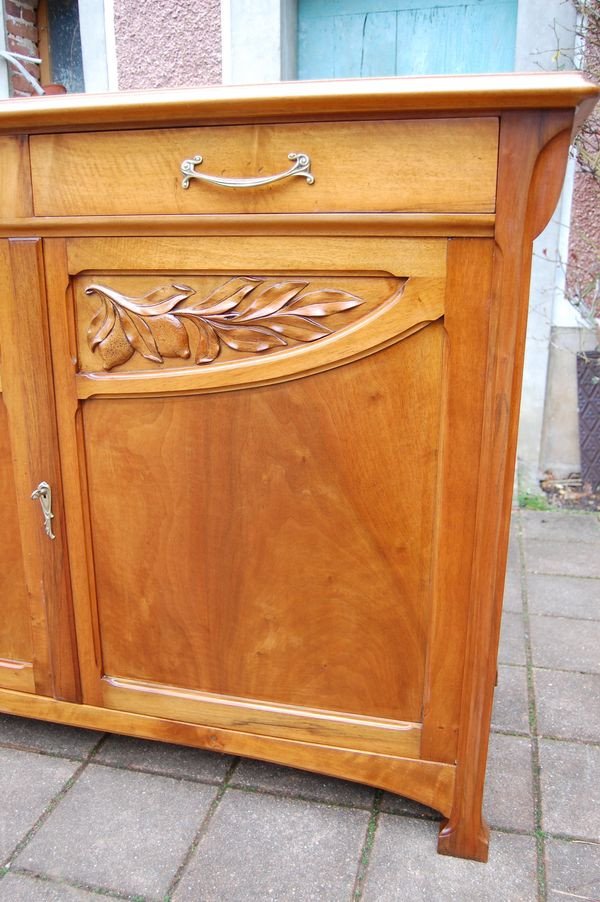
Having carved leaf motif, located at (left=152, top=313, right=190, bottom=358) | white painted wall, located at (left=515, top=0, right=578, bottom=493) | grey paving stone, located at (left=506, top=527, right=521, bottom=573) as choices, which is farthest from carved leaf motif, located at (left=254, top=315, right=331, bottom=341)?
white painted wall, located at (left=515, top=0, right=578, bottom=493)

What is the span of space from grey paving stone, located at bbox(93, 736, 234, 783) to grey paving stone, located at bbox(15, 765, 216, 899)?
3 centimetres

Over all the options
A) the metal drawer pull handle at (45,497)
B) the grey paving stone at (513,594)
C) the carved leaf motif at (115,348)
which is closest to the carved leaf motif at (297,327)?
the carved leaf motif at (115,348)

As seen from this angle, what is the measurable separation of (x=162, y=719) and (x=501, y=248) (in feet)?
3.85

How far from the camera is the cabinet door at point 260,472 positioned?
1.29m

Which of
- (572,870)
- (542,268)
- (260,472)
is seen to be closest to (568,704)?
(572,870)

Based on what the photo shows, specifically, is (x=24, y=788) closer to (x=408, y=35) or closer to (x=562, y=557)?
(x=562, y=557)

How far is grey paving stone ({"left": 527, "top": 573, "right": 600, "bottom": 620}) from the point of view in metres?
2.40

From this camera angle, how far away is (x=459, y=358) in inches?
49.0

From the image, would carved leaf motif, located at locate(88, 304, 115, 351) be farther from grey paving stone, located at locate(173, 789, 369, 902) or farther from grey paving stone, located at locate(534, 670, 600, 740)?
grey paving stone, located at locate(534, 670, 600, 740)

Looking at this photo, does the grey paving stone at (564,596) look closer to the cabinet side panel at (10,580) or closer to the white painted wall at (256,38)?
the cabinet side panel at (10,580)

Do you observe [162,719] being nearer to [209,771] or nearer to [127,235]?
[209,771]

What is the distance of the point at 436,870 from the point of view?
1.41 meters

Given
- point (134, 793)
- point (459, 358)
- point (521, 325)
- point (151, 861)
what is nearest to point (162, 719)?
point (134, 793)

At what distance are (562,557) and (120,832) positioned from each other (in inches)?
75.4
